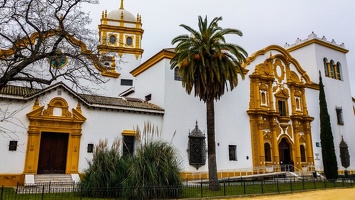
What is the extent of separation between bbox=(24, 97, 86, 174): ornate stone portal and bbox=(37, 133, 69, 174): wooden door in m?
0.43

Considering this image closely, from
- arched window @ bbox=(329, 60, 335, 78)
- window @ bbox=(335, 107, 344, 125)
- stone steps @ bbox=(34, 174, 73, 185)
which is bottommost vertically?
stone steps @ bbox=(34, 174, 73, 185)

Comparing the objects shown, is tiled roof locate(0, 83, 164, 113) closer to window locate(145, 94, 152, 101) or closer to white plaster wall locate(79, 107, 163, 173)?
white plaster wall locate(79, 107, 163, 173)

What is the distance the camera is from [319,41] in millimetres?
36031

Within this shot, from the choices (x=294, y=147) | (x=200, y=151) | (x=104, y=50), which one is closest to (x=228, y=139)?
(x=200, y=151)

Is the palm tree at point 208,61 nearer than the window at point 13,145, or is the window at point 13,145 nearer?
the window at point 13,145

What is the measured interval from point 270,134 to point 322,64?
12479mm

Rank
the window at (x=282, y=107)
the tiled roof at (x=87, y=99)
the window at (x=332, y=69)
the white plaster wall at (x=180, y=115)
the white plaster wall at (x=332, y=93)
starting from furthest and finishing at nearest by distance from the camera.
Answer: the window at (x=332, y=69), the white plaster wall at (x=332, y=93), the window at (x=282, y=107), the white plaster wall at (x=180, y=115), the tiled roof at (x=87, y=99)

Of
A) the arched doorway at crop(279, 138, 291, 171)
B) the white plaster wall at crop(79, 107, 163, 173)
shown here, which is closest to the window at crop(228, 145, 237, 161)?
the arched doorway at crop(279, 138, 291, 171)

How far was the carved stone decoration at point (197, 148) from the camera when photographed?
24609 mm

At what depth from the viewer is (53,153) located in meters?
20.9

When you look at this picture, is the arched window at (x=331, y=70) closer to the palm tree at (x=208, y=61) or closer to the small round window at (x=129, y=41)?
the palm tree at (x=208, y=61)

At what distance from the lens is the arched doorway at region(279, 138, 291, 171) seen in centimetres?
3035

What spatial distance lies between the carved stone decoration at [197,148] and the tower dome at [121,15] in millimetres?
20319

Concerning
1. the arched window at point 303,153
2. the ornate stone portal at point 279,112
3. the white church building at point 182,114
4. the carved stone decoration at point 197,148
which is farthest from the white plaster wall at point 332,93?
the carved stone decoration at point 197,148
